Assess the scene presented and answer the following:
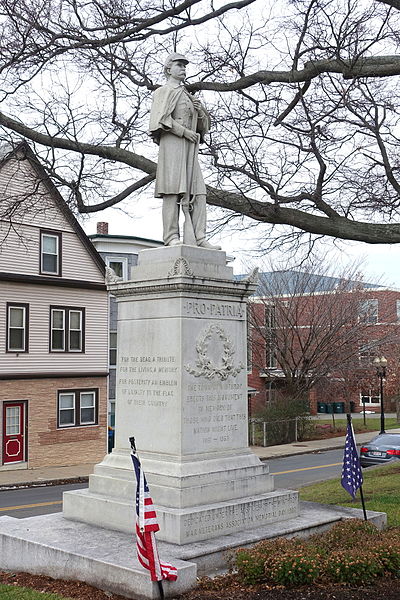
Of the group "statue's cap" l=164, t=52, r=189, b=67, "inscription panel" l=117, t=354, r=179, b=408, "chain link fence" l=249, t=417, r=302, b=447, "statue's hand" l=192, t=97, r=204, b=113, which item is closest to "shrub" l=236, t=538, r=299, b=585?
"inscription panel" l=117, t=354, r=179, b=408

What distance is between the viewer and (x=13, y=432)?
26688mm

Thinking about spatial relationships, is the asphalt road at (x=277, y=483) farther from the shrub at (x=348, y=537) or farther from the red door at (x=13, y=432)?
the shrub at (x=348, y=537)

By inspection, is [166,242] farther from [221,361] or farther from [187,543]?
[187,543]

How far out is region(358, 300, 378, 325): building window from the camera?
138ft

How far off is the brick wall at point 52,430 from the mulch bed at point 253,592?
19.8 metres

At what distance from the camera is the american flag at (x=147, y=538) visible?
6688 millimetres

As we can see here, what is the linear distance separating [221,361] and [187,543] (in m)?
2.44

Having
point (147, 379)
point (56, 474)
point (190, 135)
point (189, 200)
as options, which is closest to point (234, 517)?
point (147, 379)

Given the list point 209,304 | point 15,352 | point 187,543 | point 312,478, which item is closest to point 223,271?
point 209,304

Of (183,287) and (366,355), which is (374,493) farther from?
(366,355)

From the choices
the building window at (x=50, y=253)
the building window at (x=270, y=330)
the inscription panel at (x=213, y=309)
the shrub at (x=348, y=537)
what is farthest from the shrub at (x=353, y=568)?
the building window at (x=270, y=330)

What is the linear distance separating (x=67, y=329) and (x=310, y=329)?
50.4 ft

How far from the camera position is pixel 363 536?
823cm

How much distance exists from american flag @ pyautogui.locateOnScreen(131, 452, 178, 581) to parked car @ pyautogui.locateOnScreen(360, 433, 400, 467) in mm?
17881
